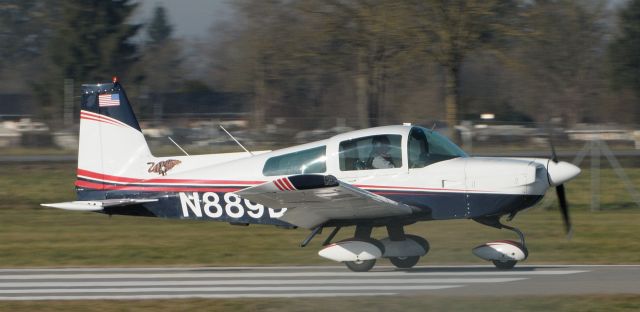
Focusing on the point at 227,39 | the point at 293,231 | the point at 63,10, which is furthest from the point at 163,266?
the point at 63,10

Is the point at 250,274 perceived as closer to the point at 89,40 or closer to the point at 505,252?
the point at 505,252

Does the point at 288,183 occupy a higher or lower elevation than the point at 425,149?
lower

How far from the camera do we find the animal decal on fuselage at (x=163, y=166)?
12.0 metres

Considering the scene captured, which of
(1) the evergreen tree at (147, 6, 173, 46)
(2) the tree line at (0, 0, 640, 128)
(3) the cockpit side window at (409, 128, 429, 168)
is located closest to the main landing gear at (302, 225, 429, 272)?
(3) the cockpit side window at (409, 128, 429, 168)

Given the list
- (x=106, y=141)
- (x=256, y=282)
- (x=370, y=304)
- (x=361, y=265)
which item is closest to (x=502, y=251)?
(x=361, y=265)

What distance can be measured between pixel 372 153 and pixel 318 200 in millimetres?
963

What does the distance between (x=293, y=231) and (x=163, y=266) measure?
3930 mm

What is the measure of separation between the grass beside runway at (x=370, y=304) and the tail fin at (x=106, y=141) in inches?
128

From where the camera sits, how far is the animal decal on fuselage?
1198cm

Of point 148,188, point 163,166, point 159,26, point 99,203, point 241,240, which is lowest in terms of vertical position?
point 241,240

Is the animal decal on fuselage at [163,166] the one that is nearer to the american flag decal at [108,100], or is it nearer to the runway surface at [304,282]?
the american flag decal at [108,100]

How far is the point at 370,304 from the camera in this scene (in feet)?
28.3

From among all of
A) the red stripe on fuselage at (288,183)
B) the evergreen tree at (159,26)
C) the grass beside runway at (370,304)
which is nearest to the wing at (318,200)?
the red stripe on fuselage at (288,183)

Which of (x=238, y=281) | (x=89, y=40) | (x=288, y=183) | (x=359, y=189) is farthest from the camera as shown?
(x=89, y=40)
